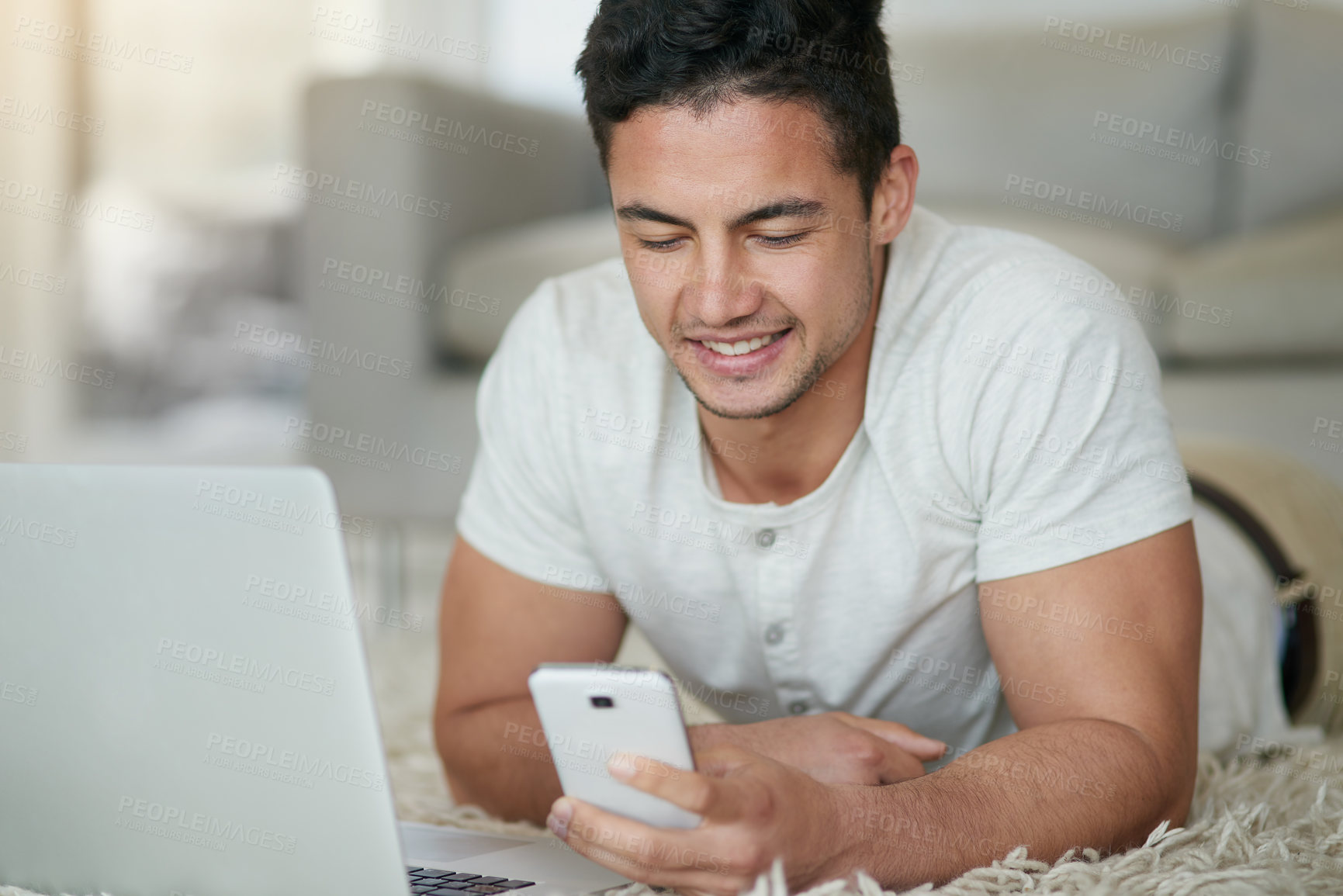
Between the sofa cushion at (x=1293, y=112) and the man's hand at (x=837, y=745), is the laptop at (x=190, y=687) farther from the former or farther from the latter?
the sofa cushion at (x=1293, y=112)

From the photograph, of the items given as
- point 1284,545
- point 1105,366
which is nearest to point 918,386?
point 1105,366

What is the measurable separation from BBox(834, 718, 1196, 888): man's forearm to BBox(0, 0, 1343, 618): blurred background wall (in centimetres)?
33

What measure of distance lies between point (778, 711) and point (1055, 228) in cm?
106

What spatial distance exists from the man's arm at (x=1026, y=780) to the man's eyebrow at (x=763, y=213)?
0.97 ft

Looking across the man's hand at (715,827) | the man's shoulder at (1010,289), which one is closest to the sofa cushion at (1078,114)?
the man's shoulder at (1010,289)

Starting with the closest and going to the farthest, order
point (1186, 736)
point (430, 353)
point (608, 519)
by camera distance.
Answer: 1. point (1186, 736)
2. point (608, 519)
3. point (430, 353)

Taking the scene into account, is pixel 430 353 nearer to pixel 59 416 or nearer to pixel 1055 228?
pixel 1055 228

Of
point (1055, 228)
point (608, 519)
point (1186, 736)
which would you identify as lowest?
point (1186, 736)

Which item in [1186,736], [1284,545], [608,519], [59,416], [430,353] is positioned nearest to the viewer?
[1186,736]

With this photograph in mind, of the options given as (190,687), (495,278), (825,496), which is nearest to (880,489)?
(825,496)

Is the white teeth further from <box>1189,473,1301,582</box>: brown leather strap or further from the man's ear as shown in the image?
<box>1189,473,1301,582</box>: brown leather strap

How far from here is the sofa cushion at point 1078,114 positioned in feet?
6.97

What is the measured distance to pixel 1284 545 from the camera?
134 cm

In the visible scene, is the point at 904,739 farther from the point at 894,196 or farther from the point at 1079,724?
the point at 894,196
